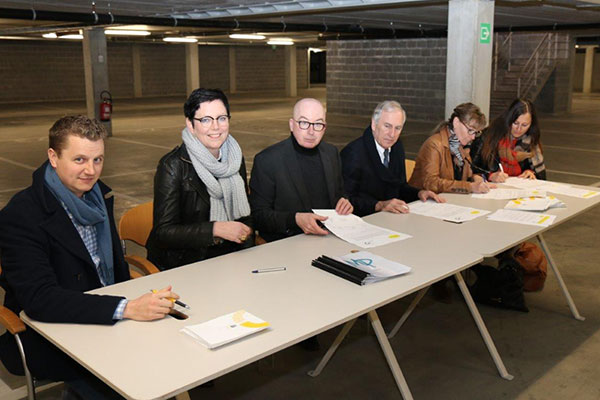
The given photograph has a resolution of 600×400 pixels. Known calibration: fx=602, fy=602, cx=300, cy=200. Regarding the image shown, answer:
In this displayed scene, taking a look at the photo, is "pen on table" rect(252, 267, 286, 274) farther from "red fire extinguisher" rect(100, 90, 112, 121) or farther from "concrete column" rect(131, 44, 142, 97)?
"concrete column" rect(131, 44, 142, 97)

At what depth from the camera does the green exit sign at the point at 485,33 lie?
5879mm

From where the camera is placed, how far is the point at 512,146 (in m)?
4.39

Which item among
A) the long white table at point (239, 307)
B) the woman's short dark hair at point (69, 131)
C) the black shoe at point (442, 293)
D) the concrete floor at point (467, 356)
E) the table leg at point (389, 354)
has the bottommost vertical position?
the concrete floor at point (467, 356)

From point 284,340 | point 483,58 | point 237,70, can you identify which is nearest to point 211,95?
point 284,340

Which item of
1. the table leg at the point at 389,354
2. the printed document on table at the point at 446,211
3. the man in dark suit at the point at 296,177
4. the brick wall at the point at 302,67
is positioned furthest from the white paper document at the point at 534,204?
the brick wall at the point at 302,67

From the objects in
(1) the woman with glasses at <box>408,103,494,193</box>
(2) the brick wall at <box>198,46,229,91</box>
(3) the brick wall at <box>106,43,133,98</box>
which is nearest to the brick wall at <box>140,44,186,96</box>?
(3) the brick wall at <box>106,43,133,98</box>

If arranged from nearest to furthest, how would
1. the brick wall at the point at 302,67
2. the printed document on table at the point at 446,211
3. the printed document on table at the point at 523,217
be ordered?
1. the printed document on table at the point at 523,217
2. the printed document on table at the point at 446,211
3. the brick wall at the point at 302,67

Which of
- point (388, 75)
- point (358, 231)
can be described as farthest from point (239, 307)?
point (388, 75)

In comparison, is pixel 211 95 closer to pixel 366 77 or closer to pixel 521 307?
pixel 521 307

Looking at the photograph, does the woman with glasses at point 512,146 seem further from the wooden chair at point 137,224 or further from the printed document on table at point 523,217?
the wooden chair at point 137,224

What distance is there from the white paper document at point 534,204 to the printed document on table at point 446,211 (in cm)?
21

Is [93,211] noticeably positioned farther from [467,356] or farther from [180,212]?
[467,356]

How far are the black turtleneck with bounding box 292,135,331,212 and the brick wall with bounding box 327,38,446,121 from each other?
11.4m

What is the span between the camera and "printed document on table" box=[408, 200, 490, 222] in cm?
323
